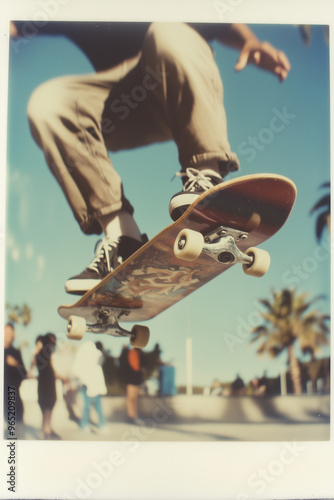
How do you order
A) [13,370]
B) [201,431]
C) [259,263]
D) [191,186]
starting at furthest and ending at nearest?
1. [13,370]
2. [201,431]
3. [191,186]
4. [259,263]

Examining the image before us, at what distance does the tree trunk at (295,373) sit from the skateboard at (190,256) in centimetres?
86

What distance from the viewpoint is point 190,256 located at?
8.80 feet

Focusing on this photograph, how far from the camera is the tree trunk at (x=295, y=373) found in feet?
11.7

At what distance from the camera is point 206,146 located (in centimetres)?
367

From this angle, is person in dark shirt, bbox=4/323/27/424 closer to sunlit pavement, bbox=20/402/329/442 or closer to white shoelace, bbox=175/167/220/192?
sunlit pavement, bbox=20/402/329/442

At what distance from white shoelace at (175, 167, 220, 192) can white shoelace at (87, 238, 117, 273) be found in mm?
667

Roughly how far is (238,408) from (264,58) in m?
2.51

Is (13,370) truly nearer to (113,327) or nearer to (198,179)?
(113,327)

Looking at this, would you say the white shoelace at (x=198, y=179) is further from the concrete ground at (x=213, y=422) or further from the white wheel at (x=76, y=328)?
the concrete ground at (x=213, y=422)

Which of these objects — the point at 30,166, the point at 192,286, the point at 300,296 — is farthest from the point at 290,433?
the point at 30,166

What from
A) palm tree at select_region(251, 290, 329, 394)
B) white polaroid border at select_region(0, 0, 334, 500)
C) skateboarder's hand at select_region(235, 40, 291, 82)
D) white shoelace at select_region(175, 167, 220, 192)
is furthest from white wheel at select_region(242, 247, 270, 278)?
skateboarder's hand at select_region(235, 40, 291, 82)

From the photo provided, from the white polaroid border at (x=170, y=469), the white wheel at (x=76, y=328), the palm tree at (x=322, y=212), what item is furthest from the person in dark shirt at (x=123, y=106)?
the white polaroid border at (x=170, y=469)

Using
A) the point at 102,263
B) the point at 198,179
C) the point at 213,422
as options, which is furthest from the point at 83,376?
the point at 198,179

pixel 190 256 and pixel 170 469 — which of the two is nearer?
pixel 190 256
